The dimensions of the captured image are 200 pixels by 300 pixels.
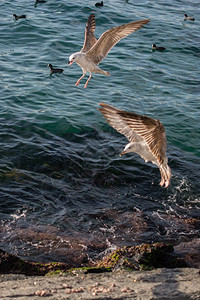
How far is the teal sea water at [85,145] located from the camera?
935 cm

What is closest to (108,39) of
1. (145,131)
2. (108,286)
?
(145,131)

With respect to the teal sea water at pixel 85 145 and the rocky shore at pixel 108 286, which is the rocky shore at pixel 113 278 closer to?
the rocky shore at pixel 108 286

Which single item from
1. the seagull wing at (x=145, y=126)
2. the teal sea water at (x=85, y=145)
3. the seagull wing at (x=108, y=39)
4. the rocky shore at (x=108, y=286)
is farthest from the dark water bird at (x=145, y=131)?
the seagull wing at (x=108, y=39)

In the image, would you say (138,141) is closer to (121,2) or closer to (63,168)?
(63,168)

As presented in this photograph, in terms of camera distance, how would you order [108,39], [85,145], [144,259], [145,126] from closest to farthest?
[145,126]
[144,259]
[108,39]
[85,145]


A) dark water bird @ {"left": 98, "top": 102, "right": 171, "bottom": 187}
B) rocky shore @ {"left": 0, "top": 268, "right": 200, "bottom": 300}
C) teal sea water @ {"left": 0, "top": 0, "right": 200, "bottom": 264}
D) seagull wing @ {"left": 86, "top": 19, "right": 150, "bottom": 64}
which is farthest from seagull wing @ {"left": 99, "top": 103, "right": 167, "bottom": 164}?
seagull wing @ {"left": 86, "top": 19, "right": 150, "bottom": 64}

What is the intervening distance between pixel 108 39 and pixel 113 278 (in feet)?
17.0

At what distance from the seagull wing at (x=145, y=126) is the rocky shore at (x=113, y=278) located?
5.30 feet

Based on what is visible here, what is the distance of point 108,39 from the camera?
10031 mm

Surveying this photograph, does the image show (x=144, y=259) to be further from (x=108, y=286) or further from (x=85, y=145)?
(x=85, y=145)

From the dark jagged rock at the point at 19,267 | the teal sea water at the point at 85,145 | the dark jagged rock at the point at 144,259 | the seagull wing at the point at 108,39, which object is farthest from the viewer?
the seagull wing at the point at 108,39

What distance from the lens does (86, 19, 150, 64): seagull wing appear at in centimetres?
953

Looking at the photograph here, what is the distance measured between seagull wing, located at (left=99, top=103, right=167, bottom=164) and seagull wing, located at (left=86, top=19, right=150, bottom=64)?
235 cm

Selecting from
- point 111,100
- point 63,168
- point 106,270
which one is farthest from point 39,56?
point 106,270
